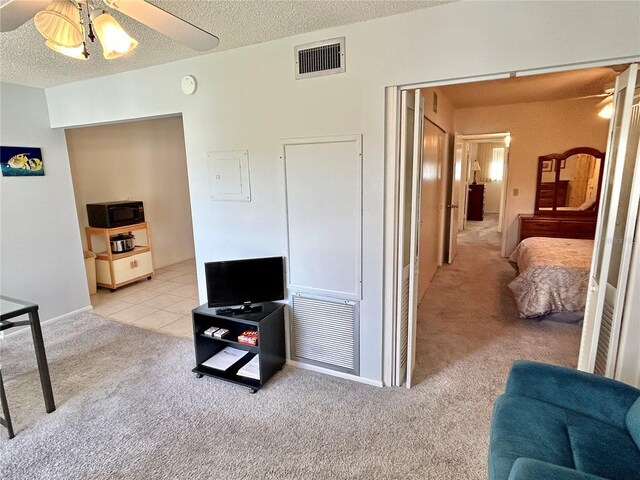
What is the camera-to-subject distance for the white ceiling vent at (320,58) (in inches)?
88.9

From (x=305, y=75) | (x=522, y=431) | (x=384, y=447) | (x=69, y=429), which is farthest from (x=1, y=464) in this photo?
(x=305, y=75)

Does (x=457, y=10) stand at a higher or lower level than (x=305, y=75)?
higher

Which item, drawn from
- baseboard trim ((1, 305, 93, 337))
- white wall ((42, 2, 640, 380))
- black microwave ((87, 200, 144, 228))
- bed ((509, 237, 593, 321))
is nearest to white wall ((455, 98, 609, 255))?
bed ((509, 237, 593, 321))

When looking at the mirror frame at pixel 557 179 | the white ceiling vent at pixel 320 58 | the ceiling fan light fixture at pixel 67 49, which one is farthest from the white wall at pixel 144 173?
the mirror frame at pixel 557 179

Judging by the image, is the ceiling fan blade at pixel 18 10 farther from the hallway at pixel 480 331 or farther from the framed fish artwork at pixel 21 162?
the hallway at pixel 480 331

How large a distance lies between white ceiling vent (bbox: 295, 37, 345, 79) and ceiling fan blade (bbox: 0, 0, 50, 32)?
1440 mm

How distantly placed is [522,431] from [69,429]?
254 centimetres

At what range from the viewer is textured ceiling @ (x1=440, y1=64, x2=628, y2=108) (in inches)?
145

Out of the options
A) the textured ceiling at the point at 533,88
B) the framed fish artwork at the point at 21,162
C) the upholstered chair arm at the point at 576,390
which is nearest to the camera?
the upholstered chair arm at the point at 576,390

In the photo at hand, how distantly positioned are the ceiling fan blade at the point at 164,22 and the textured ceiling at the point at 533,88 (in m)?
2.99

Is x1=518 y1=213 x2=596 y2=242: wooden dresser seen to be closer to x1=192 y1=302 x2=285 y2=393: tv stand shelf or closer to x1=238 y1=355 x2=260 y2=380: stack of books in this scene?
x1=192 y1=302 x2=285 y2=393: tv stand shelf

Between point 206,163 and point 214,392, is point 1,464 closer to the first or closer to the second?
point 214,392

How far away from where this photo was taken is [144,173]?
18.0ft

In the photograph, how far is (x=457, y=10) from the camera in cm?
194
